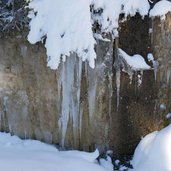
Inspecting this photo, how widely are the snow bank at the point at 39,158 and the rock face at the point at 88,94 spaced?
123 millimetres

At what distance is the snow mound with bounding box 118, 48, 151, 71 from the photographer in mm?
3838

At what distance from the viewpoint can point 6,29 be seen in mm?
3893

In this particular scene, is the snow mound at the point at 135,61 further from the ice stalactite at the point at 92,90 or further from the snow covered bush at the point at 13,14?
the snow covered bush at the point at 13,14

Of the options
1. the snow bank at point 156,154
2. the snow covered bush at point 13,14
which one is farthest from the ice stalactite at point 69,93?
the snow bank at point 156,154

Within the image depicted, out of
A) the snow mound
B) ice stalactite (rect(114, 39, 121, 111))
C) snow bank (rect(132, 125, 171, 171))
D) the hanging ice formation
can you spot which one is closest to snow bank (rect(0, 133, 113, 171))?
snow bank (rect(132, 125, 171, 171))

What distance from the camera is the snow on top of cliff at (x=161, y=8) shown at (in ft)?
12.1

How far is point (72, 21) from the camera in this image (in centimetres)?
352

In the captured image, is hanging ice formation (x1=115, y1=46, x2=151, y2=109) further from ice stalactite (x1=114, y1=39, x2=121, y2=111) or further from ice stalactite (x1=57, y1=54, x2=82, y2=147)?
ice stalactite (x1=57, y1=54, x2=82, y2=147)

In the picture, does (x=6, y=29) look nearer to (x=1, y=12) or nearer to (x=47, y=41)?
(x=1, y=12)

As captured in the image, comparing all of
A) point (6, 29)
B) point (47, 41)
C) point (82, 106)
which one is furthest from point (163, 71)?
point (6, 29)

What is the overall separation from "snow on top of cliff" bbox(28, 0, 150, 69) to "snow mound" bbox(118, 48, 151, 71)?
31cm

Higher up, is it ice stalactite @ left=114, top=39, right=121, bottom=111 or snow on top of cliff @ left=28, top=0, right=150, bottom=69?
snow on top of cliff @ left=28, top=0, right=150, bottom=69

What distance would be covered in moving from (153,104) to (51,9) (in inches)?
60.2

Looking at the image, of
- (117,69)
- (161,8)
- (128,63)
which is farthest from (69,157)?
(161,8)
